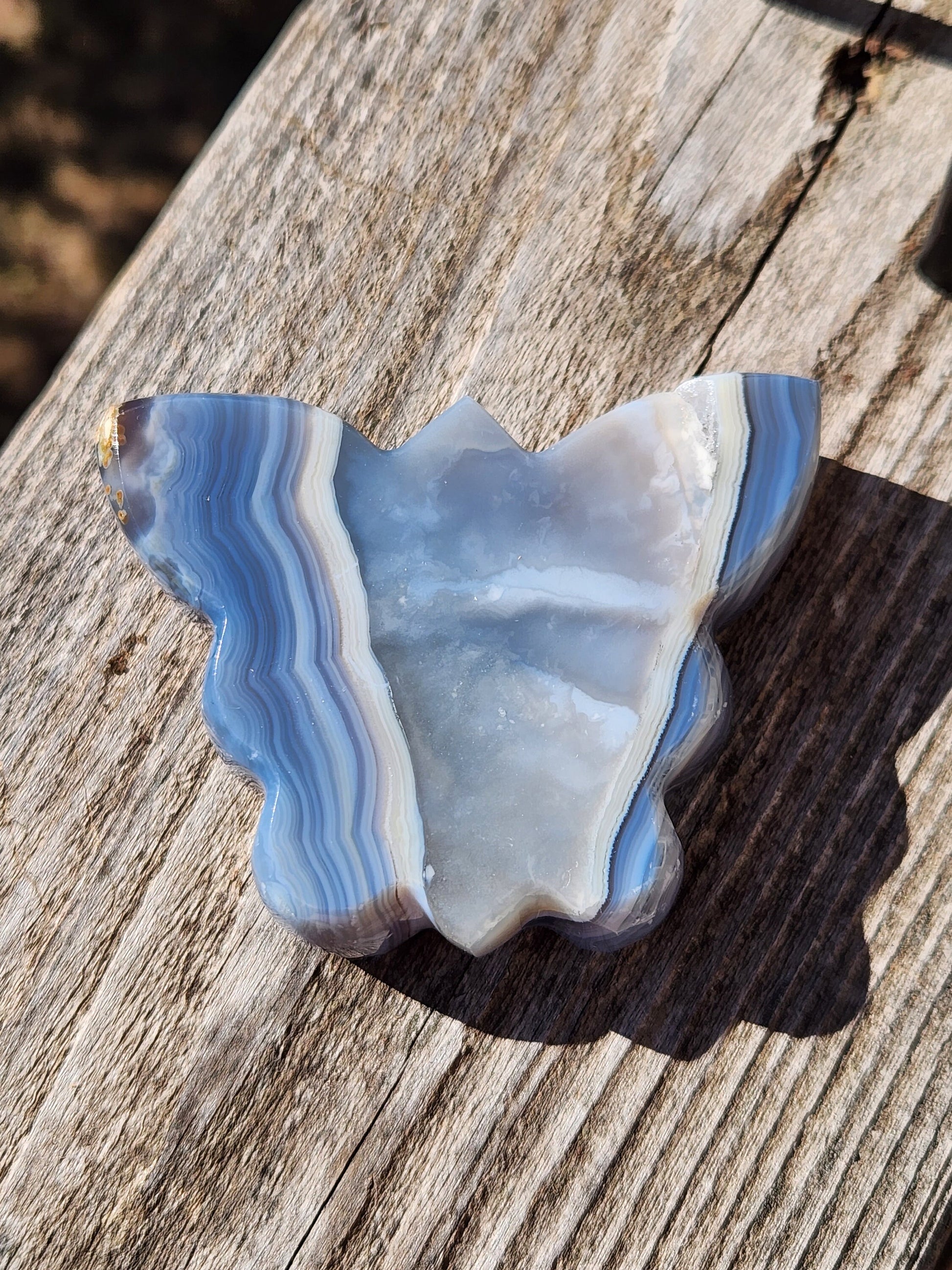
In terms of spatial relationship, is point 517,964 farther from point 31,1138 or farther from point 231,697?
point 31,1138

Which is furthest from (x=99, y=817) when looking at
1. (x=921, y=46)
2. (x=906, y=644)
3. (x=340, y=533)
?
(x=921, y=46)

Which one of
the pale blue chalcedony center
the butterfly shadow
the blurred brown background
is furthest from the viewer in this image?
the blurred brown background

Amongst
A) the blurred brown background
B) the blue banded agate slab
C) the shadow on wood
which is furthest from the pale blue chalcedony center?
the blurred brown background

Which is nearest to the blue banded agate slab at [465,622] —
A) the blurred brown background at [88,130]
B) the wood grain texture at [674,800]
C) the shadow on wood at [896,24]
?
the wood grain texture at [674,800]

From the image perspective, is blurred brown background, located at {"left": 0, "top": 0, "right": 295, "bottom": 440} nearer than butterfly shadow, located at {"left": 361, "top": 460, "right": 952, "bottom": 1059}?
No

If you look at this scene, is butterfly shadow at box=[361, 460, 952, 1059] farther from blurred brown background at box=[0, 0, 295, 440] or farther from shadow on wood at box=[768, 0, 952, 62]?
blurred brown background at box=[0, 0, 295, 440]

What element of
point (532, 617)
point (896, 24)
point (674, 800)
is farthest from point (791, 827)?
point (896, 24)
